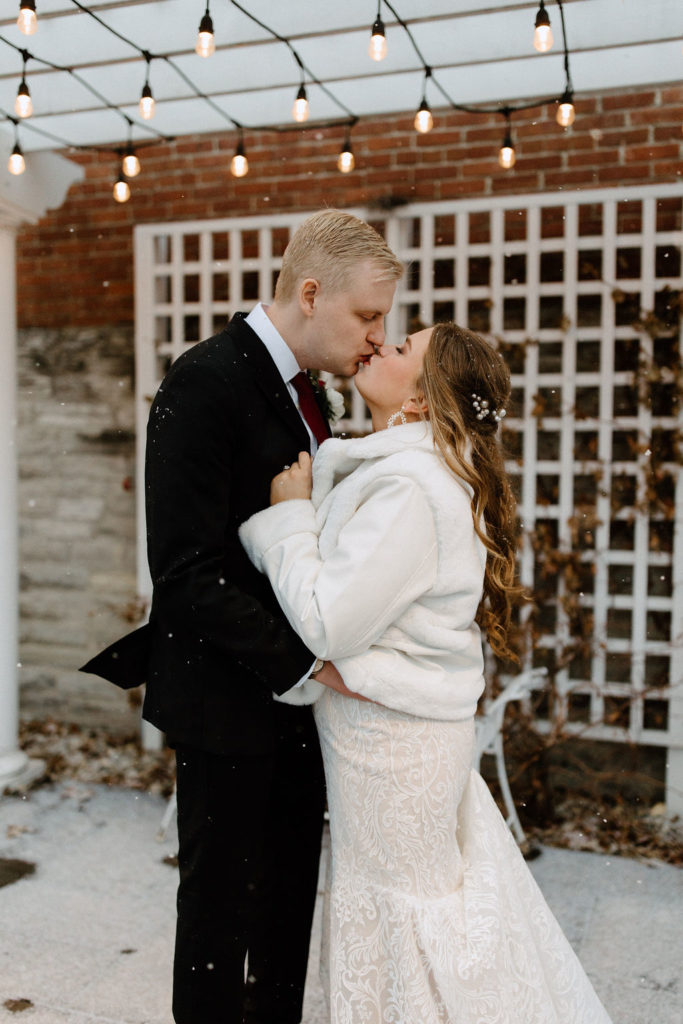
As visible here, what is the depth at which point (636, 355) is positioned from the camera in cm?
398

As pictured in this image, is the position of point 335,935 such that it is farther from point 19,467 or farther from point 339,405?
point 19,467

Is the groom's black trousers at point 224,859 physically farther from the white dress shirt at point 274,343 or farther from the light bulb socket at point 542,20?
the light bulb socket at point 542,20

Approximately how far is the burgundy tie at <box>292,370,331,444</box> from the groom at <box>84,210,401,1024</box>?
42mm

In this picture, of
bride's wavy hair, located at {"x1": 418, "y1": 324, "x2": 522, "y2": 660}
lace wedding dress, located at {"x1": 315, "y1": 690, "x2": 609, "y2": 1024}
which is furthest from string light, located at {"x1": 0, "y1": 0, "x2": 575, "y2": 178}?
lace wedding dress, located at {"x1": 315, "y1": 690, "x2": 609, "y2": 1024}

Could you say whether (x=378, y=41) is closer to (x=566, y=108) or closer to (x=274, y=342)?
(x=566, y=108)

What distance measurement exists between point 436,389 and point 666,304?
2.40 meters

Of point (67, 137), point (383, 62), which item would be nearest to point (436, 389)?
point (383, 62)

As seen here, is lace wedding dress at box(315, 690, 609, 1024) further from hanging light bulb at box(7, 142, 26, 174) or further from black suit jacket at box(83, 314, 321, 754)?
hanging light bulb at box(7, 142, 26, 174)

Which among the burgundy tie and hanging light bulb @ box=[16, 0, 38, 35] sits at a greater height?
hanging light bulb @ box=[16, 0, 38, 35]

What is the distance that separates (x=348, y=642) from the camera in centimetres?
178

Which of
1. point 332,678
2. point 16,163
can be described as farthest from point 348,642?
point 16,163

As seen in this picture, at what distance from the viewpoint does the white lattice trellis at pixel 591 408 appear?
12.9 feet

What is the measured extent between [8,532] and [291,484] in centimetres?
271

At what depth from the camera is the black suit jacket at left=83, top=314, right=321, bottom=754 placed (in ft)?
5.85
